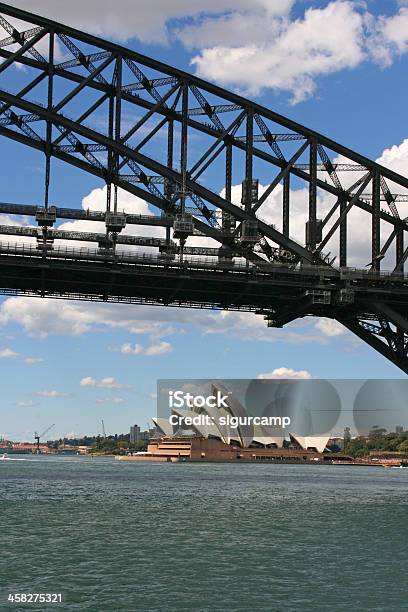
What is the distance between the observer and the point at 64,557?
3388 centimetres

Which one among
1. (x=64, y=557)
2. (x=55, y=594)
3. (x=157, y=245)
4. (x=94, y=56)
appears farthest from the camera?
(x=94, y=56)

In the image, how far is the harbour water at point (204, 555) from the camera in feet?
88.7

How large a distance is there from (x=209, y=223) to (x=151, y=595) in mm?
45137

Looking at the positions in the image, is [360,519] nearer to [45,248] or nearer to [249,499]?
[249,499]

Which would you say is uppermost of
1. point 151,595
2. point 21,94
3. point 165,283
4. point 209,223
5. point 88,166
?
point 21,94

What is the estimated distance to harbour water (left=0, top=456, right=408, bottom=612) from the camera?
27047 millimetres

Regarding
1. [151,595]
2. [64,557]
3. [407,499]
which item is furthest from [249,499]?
[151,595]

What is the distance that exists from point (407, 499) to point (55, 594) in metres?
46.4

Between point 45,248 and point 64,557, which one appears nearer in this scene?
point 64,557

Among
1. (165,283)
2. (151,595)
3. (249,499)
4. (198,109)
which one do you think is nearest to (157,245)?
(165,283)

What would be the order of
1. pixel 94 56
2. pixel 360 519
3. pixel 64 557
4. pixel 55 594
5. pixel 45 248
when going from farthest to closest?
pixel 94 56 → pixel 45 248 → pixel 360 519 → pixel 64 557 → pixel 55 594

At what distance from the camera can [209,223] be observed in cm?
6975

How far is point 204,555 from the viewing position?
35031 millimetres

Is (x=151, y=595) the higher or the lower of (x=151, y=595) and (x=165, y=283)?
the lower
